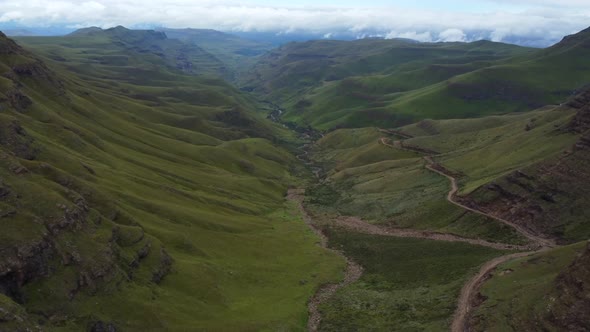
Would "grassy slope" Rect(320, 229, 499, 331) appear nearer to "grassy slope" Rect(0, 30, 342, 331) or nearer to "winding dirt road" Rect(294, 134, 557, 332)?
"winding dirt road" Rect(294, 134, 557, 332)

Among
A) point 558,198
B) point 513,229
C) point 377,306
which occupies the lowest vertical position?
point 377,306

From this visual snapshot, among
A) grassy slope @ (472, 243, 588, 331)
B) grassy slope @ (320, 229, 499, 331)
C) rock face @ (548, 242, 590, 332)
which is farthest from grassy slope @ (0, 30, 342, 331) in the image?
rock face @ (548, 242, 590, 332)

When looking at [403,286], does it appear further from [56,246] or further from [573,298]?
[56,246]

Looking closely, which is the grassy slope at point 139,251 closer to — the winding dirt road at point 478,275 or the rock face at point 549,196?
the winding dirt road at point 478,275

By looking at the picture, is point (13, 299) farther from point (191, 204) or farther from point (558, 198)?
point (558, 198)

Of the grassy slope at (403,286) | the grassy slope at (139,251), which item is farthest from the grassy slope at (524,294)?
the grassy slope at (139,251)

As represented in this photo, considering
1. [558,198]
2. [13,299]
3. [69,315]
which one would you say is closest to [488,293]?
[558,198]

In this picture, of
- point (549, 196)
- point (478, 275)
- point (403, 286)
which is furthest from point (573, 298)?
point (549, 196)
